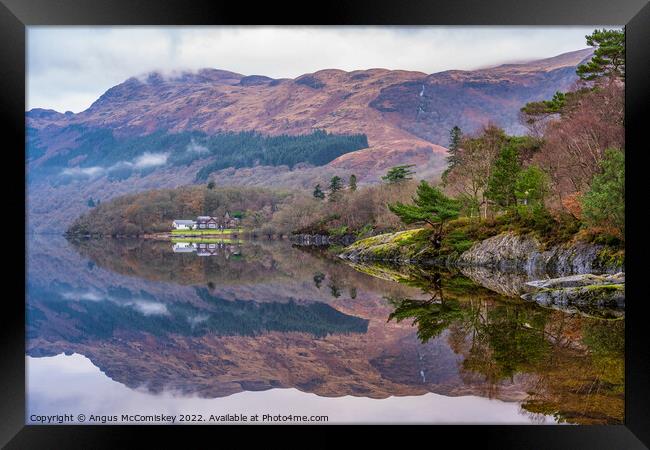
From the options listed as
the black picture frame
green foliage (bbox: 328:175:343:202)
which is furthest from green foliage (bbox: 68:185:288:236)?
the black picture frame

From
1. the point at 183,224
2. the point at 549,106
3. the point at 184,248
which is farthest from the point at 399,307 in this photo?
the point at 183,224

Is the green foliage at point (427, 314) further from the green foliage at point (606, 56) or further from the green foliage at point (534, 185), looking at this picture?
the green foliage at point (606, 56)

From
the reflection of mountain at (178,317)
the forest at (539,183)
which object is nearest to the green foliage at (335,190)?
the forest at (539,183)

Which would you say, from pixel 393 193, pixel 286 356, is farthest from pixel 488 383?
pixel 393 193

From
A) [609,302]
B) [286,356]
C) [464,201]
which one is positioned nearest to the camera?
[286,356]

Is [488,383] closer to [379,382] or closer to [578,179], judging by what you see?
[379,382]

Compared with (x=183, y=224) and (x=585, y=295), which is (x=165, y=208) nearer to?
(x=183, y=224)
